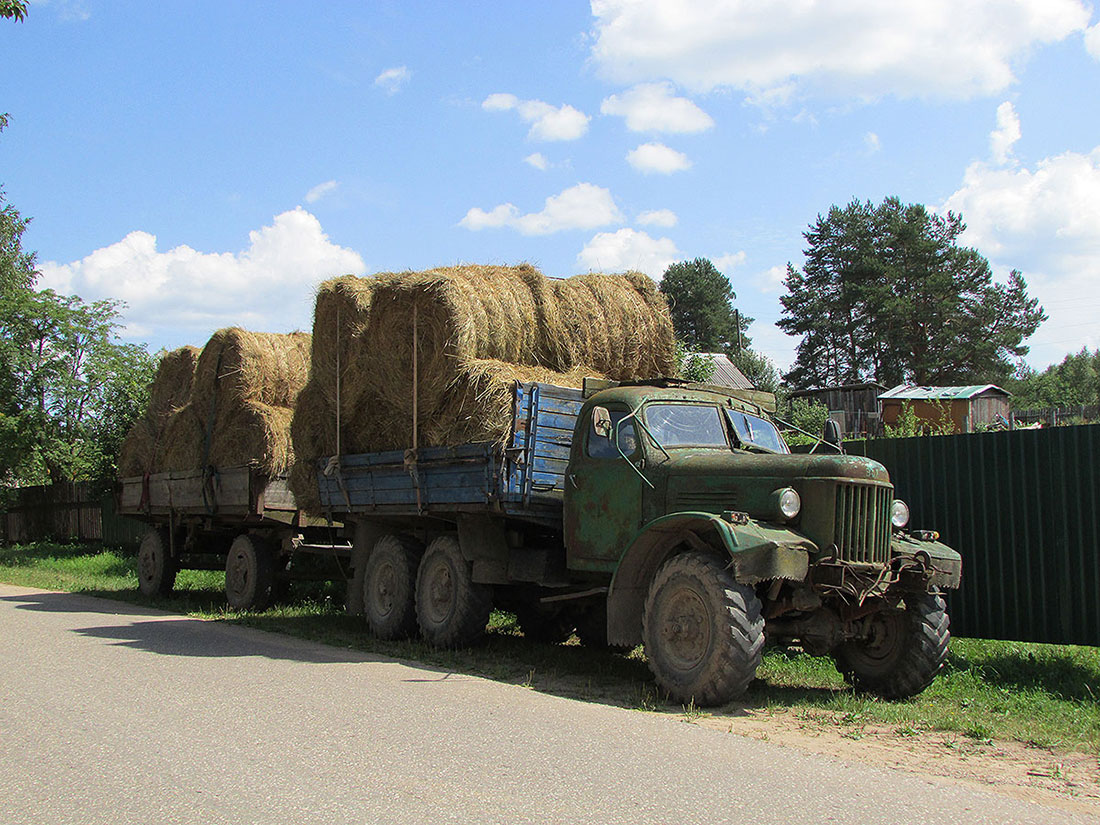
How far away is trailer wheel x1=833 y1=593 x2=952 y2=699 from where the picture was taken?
741 centimetres

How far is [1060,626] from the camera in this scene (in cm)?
860

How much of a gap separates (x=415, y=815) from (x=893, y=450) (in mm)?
7221

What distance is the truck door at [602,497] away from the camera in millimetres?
8078

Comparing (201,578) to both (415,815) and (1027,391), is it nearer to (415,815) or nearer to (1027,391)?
(415,815)

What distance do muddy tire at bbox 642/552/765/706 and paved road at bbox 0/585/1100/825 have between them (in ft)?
1.50

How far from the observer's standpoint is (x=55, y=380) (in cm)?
2539

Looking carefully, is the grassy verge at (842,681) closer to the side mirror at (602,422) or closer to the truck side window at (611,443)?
the truck side window at (611,443)

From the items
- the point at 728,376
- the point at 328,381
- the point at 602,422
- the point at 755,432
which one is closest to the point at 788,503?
the point at 755,432

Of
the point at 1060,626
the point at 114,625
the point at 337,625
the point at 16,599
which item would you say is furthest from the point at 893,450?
the point at 16,599

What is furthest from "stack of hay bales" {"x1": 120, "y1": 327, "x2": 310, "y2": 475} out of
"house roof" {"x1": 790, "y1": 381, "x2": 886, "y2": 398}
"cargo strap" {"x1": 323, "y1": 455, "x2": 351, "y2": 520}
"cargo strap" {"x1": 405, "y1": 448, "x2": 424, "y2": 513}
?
"house roof" {"x1": 790, "y1": 381, "x2": 886, "y2": 398}

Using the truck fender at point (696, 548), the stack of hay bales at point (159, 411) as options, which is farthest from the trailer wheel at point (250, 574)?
the truck fender at point (696, 548)

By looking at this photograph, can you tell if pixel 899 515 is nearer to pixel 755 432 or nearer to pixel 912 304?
pixel 755 432

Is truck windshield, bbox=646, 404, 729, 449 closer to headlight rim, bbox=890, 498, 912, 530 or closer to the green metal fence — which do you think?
headlight rim, bbox=890, 498, 912, 530

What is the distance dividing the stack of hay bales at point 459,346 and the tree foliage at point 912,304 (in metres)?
40.9
